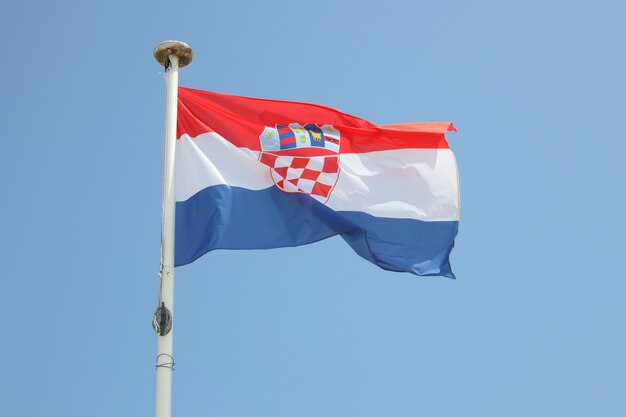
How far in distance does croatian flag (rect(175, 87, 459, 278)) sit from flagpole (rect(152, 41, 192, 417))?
61 centimetres

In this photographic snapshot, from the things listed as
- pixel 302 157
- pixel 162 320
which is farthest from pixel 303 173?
pixel 162 320

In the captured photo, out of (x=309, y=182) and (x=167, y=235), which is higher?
(x=309, y=182)

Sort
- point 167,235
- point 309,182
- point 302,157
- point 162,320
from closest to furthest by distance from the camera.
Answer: point 162,320, point 167,235, point 309,182, point 302,157

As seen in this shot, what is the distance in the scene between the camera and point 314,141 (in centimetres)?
1572

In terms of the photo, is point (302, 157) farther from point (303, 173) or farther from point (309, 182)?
point (309, 182)

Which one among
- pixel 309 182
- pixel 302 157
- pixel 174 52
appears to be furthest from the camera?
pixel 302 157

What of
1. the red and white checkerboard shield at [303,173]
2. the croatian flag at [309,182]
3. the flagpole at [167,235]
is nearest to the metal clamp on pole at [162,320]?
the flagpole at [167,235]

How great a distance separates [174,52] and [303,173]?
2.84 metres

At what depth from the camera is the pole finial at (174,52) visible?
13.8 m

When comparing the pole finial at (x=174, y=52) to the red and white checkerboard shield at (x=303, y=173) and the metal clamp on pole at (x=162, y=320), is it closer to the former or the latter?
the red and white checkerboard shield at (x=303, y=173)

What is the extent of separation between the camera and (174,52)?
13.8 meters

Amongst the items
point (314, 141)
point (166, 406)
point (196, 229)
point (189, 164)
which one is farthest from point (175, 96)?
Result: point (166, 406)

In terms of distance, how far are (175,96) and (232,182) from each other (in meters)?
1.67

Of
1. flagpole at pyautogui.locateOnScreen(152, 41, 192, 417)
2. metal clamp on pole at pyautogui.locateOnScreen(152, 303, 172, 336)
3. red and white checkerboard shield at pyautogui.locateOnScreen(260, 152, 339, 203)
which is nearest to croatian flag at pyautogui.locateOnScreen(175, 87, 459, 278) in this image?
red and white checkerboard shield at pyautogui.locateOnScreen(260, 152, 339, 203)
